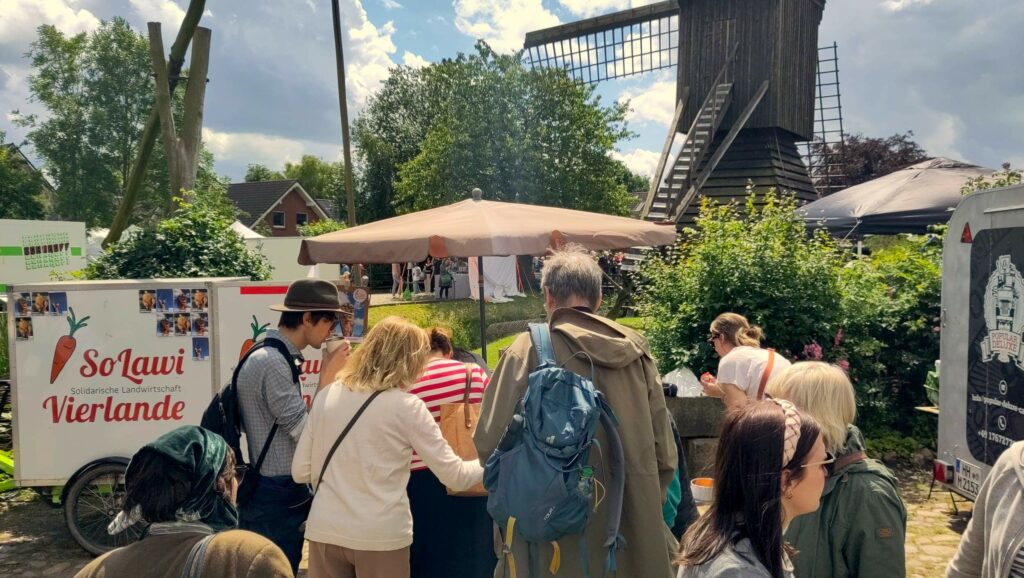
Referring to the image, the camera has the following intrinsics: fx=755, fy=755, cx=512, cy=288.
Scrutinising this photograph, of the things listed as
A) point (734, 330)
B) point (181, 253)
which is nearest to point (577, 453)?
point (734, 330)

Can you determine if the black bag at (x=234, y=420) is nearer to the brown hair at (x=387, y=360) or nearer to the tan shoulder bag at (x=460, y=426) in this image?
the brown hair at (x=387, y=360)

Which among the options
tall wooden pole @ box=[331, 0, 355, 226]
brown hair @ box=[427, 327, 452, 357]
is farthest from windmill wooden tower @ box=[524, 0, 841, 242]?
brown hair @ box=[427, 327, 452, 357]

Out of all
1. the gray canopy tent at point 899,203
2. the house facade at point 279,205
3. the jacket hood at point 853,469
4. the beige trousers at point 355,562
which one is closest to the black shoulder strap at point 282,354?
the beige trousers at point 355,562

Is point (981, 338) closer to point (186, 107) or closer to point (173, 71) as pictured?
point (186, 107)

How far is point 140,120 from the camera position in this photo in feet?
135

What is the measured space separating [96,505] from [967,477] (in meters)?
5.93

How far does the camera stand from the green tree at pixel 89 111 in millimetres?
39594

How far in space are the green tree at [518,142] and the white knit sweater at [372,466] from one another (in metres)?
24.7

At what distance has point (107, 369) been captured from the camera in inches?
212

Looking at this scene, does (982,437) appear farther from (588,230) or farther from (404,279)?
(404,279)

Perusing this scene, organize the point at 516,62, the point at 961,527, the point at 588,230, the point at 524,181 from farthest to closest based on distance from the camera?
the point at 516,62, the point at 524,181, the point at 961,527, the point at 588,230

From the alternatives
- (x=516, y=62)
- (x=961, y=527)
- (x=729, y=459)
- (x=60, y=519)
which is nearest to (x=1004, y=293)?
(x=961, y=527)

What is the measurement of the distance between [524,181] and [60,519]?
2281 cm

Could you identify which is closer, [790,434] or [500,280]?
[790,434]
